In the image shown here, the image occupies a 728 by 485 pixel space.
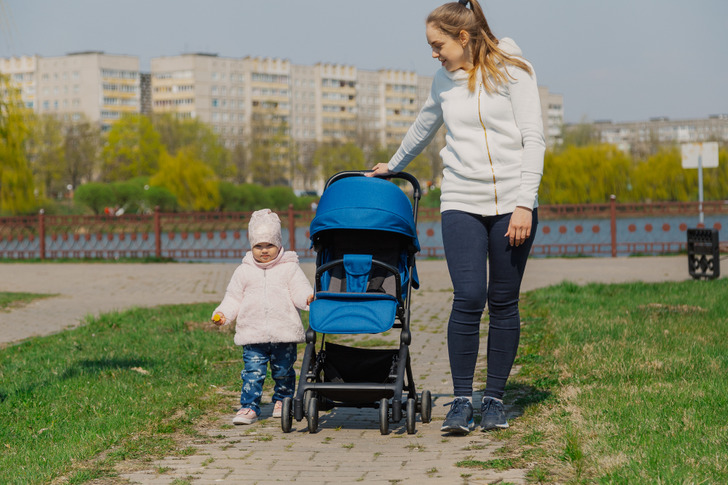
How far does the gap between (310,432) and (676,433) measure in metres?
1.84

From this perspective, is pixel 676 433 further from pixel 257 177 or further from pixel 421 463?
pixel 257 177

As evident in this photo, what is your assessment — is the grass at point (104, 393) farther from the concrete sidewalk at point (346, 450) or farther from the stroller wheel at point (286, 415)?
the stroller wheel at point (286, 415)

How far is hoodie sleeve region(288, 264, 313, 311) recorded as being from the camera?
16.7ft

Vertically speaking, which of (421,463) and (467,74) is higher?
(467,74)

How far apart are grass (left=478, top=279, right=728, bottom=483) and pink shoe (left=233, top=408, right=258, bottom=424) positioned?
1440mm

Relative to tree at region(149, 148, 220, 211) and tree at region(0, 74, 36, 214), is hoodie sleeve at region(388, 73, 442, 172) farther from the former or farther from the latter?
tree at region(149, 148, 220, 211)

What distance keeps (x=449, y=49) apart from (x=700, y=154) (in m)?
21.7

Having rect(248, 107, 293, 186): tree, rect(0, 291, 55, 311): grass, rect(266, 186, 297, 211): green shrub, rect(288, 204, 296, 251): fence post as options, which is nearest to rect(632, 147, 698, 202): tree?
rect(266, 186, 297, 211): green shrub

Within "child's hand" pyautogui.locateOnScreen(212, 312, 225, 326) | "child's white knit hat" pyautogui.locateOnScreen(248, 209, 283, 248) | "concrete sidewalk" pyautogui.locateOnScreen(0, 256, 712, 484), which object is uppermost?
"child's white knit hat" pyautogui.locateOnScreen(248, 209, 283, 248)

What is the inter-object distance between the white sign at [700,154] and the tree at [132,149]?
230ft

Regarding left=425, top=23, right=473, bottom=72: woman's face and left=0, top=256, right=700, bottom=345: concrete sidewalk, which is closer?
left=425, top=23, right=473, bottom=72: woman's face

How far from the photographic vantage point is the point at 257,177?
356 ft

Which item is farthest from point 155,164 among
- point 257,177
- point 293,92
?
point 293,92

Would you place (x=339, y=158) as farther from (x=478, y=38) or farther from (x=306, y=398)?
(x=478, y=38)
